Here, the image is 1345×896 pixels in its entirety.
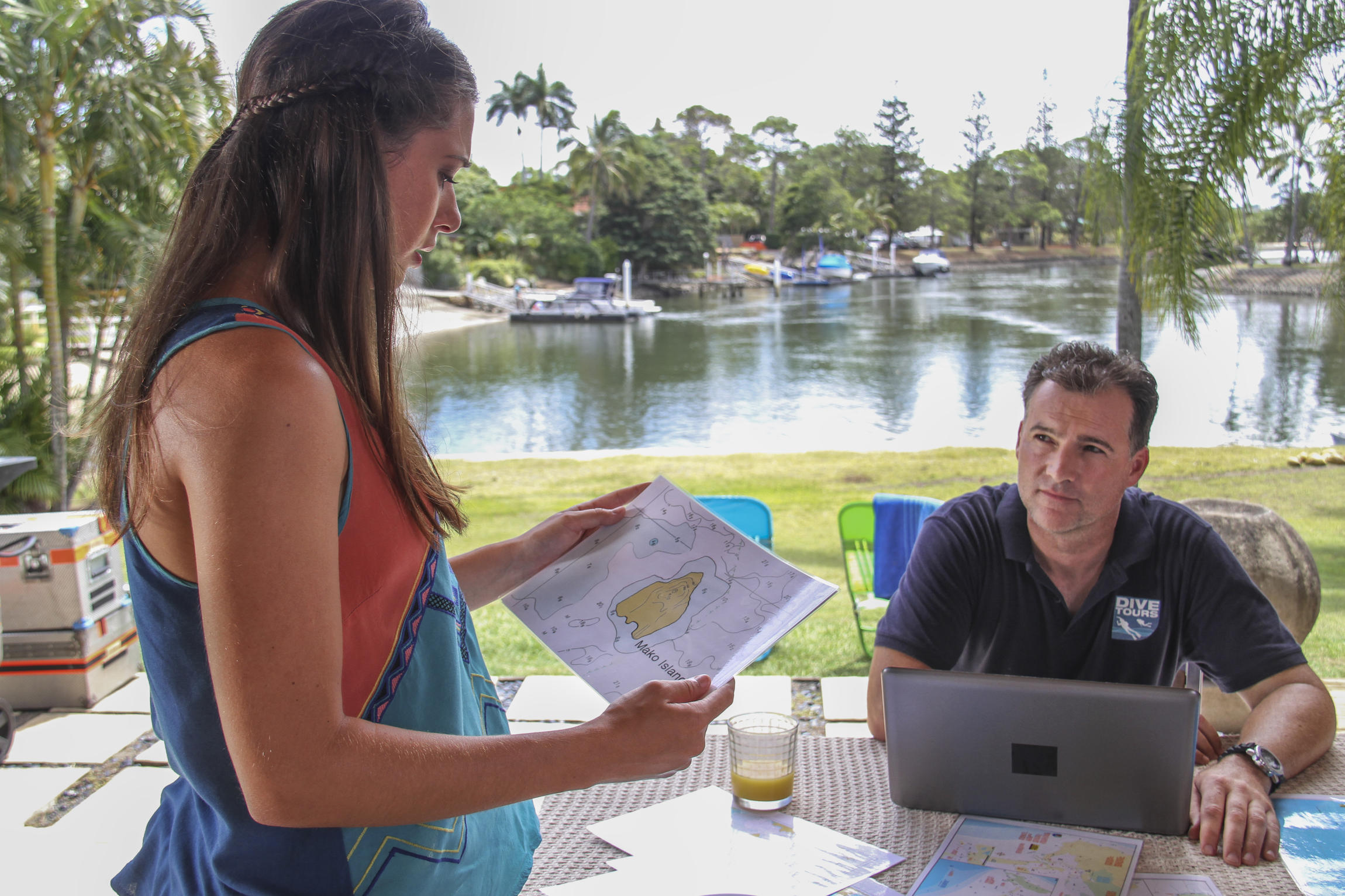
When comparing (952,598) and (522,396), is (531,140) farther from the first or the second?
(952,598)

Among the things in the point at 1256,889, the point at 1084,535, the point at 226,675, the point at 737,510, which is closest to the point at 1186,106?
the point at 737,510

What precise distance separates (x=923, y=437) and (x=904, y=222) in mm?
22423

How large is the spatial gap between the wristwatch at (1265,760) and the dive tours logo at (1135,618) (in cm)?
37

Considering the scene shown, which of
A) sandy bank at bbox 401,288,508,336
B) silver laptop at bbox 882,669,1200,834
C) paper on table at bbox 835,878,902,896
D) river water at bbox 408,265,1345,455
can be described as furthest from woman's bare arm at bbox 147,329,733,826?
sandy bank at bbox 401,288,508,336

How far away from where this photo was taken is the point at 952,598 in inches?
66.7

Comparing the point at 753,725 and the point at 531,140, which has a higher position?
the point at 531,140

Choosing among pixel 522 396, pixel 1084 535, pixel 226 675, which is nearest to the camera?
pixel 226 675

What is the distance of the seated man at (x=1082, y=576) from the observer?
1.62m

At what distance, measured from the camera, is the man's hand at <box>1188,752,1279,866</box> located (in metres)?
1.12

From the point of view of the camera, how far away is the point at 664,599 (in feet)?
3.39

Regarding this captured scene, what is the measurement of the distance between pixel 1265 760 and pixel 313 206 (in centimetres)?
134

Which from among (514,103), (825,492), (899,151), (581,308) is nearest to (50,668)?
(825,492)

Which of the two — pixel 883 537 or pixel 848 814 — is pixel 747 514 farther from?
pixel 848 814

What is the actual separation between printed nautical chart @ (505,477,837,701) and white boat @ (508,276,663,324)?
1295 inches
